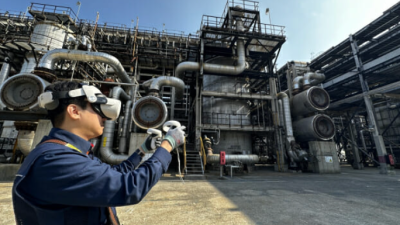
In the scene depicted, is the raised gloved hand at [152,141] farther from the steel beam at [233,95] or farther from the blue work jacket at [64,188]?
the steel beam at [233,95]

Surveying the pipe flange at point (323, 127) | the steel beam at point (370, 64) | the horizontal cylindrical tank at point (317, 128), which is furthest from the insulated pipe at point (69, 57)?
the steel beam at point (370, 64)

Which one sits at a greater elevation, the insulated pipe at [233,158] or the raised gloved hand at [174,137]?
the raised gloved hand at [174,137]

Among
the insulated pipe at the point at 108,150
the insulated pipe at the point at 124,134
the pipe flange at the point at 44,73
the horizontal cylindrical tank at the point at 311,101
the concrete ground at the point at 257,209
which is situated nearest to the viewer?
the concrete ground at the point at 257,209

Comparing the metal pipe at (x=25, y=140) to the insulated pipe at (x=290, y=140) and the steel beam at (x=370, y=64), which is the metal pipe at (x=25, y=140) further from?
the steel beam at (x=370, y=64)

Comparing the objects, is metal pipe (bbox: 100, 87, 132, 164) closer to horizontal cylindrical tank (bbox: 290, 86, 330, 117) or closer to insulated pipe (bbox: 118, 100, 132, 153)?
insulated pipe (bbox: 118, 100, 132, 153)

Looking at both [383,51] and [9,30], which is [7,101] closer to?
[9,30]

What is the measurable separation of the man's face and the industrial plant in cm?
914

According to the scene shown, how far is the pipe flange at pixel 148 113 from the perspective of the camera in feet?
38.7

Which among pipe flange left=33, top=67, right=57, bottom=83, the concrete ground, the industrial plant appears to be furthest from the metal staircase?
pipe flange left=33, top=67, right=57, bottom=83

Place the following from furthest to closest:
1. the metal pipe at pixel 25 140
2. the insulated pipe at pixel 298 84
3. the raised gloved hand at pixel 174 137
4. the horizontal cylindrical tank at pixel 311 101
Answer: the insulated pipe at pixel 298 84, the horizontal cylindrical tank at pixel 311 101, the metal pipe at pixel 25 140, the raised gloved hand at pixel 174 137

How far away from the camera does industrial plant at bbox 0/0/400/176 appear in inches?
444

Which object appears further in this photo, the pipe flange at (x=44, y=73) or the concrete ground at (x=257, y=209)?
the pipe flange at (x=44, y=73)

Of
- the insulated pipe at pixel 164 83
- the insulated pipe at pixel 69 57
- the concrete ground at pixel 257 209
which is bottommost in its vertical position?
the concrete ground at pixel 257 209

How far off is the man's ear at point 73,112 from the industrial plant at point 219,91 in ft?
30.4
